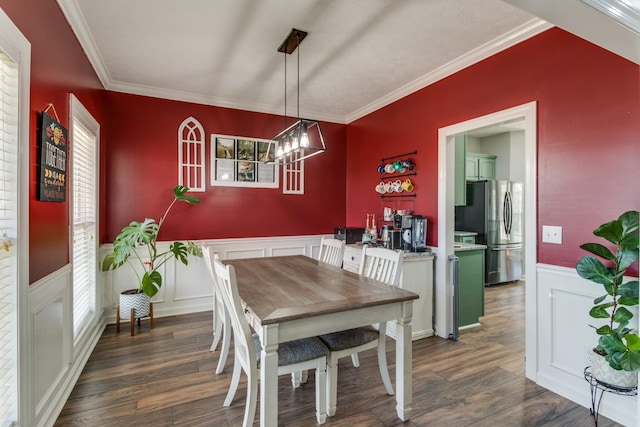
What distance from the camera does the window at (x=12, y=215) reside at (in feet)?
4.59

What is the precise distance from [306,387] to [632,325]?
2.09 m

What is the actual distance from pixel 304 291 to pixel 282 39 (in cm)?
200

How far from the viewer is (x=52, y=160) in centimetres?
183

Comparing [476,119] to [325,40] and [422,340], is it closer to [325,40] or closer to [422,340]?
[325,40]

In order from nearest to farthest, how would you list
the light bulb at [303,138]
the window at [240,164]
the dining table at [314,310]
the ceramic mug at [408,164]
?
the dining table at [314,310] < the light bulb at [303,138] < the ceramic mug at [408,164] < the window at [240,164]

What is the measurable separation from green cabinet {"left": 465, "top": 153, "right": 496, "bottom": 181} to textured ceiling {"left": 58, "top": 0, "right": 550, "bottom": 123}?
2.57 metres

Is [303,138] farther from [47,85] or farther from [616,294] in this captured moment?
[616,294]

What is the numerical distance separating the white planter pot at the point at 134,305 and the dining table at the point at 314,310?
156 centimetres

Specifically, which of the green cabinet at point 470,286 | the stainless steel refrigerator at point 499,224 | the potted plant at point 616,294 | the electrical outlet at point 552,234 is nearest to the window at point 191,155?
the green cabinet at point 470,286

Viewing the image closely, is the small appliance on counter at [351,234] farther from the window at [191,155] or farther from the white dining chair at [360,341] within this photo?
the window at [191,155]


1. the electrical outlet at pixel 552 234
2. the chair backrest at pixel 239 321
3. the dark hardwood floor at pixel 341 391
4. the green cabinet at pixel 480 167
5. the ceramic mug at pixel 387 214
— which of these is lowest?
the dark hardwood floor at pixel 341 391

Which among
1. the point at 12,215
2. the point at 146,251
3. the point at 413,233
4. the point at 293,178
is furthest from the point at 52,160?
the point at 413,233

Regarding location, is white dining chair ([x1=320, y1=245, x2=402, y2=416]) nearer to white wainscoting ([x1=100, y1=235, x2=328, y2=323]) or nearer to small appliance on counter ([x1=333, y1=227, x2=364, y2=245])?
small appliance on counter ([x1=333, y1=227, x2=364, y2=245])

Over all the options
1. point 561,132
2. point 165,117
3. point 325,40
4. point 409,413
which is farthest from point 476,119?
point 165,117
